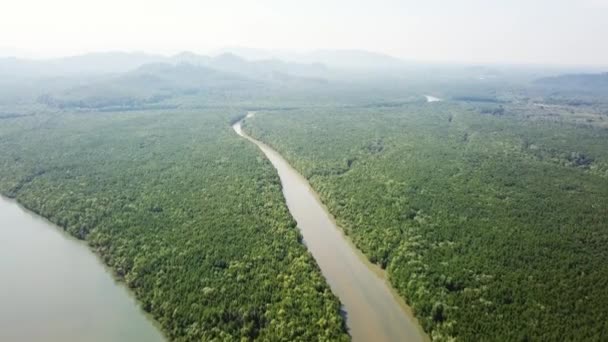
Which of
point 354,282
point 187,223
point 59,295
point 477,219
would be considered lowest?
point 59,295

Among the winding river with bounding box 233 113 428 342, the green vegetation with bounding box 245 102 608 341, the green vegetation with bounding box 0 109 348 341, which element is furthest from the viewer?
the winding river with bounding box 233 113 428 342

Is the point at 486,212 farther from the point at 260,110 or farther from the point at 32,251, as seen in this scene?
the point at 260,110

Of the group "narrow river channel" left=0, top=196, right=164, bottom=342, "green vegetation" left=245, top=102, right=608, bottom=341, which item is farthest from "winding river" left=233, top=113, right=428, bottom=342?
"narrow river channel" left=0, top=196, right=164, bottom=342

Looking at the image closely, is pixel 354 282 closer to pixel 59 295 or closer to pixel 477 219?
pixel 477 219

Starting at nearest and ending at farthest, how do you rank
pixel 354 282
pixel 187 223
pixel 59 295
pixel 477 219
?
pixel 59 295
pixel 354 282
pixel 187 223
pixel 477 219

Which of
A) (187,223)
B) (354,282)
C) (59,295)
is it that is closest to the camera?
(59,295)

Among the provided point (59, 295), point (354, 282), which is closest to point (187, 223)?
point (59, 295)

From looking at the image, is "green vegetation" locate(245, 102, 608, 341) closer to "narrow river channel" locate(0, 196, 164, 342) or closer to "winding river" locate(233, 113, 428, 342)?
"winding river" locate(233, 113, 428, 342)
